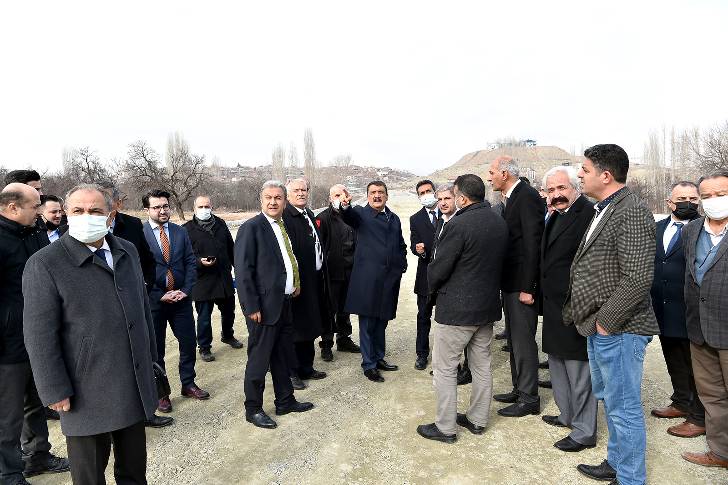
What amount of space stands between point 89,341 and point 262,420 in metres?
2.00

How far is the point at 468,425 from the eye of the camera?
153 inches

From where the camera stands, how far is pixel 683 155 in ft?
156

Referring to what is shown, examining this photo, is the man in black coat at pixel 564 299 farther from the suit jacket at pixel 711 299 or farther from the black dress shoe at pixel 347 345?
the black dress shoe at pixel 347 345

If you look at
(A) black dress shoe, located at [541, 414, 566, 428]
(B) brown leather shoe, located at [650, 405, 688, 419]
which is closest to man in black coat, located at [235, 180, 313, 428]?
(A) black dress shoe, located at [541, 414, 566, 428]

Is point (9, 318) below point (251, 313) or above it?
above

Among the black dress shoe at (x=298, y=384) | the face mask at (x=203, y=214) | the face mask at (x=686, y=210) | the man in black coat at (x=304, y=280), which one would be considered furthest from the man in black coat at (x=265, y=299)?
the face mask at (x=686, y=210)

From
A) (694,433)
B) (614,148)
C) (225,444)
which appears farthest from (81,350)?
(694,433)

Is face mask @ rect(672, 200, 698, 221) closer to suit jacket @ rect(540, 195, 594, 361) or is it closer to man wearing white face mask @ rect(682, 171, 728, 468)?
man wearing white face mask @ rect(682, 171, 728, 468)

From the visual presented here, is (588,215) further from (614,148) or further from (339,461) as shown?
(339,461)

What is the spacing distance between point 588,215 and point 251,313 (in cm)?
297

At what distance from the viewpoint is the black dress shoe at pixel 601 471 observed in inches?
123

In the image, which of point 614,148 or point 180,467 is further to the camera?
point 180,467

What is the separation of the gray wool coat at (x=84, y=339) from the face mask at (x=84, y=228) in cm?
4

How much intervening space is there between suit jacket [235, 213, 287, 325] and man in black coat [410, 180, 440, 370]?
78.1 inches
